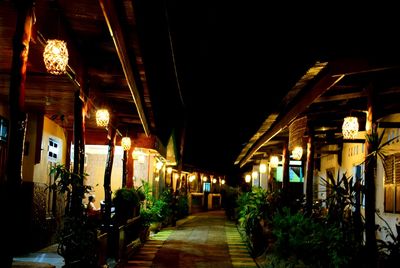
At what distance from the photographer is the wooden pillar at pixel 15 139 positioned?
5512 millimetres

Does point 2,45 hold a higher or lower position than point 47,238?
higher

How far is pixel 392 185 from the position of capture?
13.6 meters

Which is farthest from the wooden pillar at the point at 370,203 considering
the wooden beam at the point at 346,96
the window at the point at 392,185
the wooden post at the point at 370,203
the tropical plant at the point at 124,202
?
the tropical plant at the point at 124,202

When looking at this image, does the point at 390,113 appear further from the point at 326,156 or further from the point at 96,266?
the point at 326,156

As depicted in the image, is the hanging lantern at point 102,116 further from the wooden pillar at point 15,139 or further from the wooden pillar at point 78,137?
the wooden pillar at point 15,139

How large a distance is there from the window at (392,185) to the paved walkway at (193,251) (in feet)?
15.6

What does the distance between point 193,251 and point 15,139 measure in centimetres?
1398

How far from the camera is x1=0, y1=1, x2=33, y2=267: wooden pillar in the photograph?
18.1 feet

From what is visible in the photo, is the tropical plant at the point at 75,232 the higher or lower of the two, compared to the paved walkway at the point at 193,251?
higher

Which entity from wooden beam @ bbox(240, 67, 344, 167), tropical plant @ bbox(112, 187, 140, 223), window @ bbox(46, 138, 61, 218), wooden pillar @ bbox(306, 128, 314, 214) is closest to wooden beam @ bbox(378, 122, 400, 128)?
wooden beam @ bbox(240, 67, 344, 167)

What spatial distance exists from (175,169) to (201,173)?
1247 centimetres

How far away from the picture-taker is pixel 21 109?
5.79 metres

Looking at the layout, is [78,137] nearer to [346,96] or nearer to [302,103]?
[302,103]

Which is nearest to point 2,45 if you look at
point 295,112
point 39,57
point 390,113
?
point 39,57
